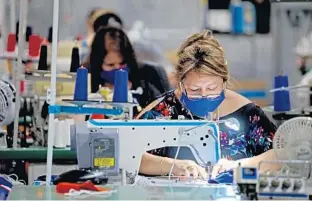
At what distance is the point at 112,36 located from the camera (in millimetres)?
5273

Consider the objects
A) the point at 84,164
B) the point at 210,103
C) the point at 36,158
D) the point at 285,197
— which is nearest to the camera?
the point at 285,197

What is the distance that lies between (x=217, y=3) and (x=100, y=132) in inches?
124

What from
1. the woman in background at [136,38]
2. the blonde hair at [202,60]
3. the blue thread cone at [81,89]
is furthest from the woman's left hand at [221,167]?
the woman in background at [136,38]

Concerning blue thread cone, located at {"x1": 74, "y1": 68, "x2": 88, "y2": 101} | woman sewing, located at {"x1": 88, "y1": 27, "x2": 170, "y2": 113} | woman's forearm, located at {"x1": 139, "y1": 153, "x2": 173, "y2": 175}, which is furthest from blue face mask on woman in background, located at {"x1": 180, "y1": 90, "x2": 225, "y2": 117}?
woman sewing, located at {"x1": 88, "y1": 27, "x2": 170, "y2": 113}

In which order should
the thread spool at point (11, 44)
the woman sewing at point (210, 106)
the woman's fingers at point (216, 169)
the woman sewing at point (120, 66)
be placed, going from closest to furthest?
the woman's fingers at point (216, 169) → the woman sewing at point (210, 106) → the thread spool at point (11, 44) → the woman sewing at point (120, 66)

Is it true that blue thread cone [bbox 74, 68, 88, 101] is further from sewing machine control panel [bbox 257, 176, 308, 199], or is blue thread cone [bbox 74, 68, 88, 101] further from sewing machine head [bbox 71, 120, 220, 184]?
sewing machine control panel [bbox 257, 176, 308, 199]

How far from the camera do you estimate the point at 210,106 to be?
3.15 meters

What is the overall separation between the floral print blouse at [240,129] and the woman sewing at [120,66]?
5.39ft

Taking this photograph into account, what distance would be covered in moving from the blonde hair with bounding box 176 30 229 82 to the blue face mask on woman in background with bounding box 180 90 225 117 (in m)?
0.13

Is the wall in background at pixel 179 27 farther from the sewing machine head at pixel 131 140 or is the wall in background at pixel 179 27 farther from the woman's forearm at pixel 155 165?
the sewing machine head at pixel 131 140

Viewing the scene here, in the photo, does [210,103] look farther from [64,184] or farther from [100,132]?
[64,184]

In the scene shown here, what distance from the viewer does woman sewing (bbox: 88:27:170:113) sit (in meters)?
5.08

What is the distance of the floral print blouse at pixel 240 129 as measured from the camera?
309 cm

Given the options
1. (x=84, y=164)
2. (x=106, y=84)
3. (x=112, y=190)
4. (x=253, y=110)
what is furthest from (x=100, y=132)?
(x=106, y=84)
